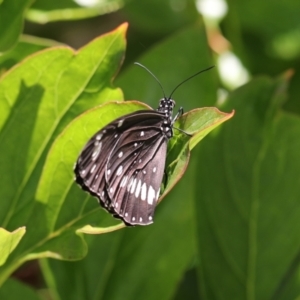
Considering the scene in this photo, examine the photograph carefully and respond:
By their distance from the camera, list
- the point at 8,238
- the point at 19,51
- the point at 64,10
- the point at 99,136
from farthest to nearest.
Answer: the point at 64,10
the point at 19,51
the point at 99,136
the point at 8,238

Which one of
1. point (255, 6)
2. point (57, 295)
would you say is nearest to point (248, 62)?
point (255, 6)

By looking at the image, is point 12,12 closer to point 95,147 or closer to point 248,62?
point 95,147

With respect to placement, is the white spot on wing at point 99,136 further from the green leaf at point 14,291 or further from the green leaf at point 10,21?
the green leaf at point 14,291

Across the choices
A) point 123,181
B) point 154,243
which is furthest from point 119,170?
point 154,243

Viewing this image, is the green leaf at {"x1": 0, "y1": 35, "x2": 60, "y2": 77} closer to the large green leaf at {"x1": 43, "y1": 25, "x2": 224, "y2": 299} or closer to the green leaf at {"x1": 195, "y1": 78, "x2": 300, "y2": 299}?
the large green leaf at {"x1": 43, "y1": 25, "x2": 224, "y2": 299}

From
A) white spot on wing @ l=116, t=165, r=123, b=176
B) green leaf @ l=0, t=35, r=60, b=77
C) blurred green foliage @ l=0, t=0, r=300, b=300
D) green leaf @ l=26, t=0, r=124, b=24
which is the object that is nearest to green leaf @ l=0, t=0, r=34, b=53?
blurred green foliage @ l=0, t=0, r=300, b=300

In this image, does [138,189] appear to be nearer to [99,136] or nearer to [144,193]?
[144,193]

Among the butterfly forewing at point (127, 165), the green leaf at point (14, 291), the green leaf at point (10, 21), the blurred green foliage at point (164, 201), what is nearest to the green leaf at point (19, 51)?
the blurred green foliage at point (164, 201)
